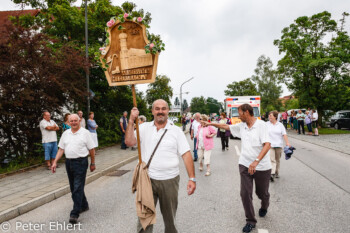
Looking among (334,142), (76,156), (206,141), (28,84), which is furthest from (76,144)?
(334,142)

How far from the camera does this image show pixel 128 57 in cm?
340

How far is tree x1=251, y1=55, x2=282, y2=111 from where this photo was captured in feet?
187

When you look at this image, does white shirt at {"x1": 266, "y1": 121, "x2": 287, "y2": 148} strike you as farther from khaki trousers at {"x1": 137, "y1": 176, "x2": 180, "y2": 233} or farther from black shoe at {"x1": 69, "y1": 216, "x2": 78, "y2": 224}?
black shoe at {"x1": 69, "y1": 216, "x2": 78, "y2": 224}

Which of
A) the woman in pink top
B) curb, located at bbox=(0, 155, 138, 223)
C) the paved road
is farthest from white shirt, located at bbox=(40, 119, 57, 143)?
the woman in pink top

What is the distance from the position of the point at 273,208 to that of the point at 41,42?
8530 millimetres

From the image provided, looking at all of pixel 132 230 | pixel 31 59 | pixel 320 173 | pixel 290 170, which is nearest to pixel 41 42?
pixel 31 59

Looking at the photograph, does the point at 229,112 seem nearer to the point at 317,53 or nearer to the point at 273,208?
the point at 317,53

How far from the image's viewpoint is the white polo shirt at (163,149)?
9.41 ft

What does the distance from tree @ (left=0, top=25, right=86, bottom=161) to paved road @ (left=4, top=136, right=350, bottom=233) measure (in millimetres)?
3501

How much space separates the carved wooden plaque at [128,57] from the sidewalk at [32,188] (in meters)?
3.23

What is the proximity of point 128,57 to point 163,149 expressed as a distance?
1.37 meters

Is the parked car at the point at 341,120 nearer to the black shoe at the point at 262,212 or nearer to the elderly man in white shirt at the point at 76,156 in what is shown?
the black shoe at the point at 262,212

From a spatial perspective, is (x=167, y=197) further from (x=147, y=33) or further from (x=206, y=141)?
(x=206, y=141)

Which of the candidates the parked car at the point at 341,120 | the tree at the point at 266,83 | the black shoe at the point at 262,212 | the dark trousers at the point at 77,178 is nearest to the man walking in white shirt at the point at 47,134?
the dark trousers at the point at 77,178
